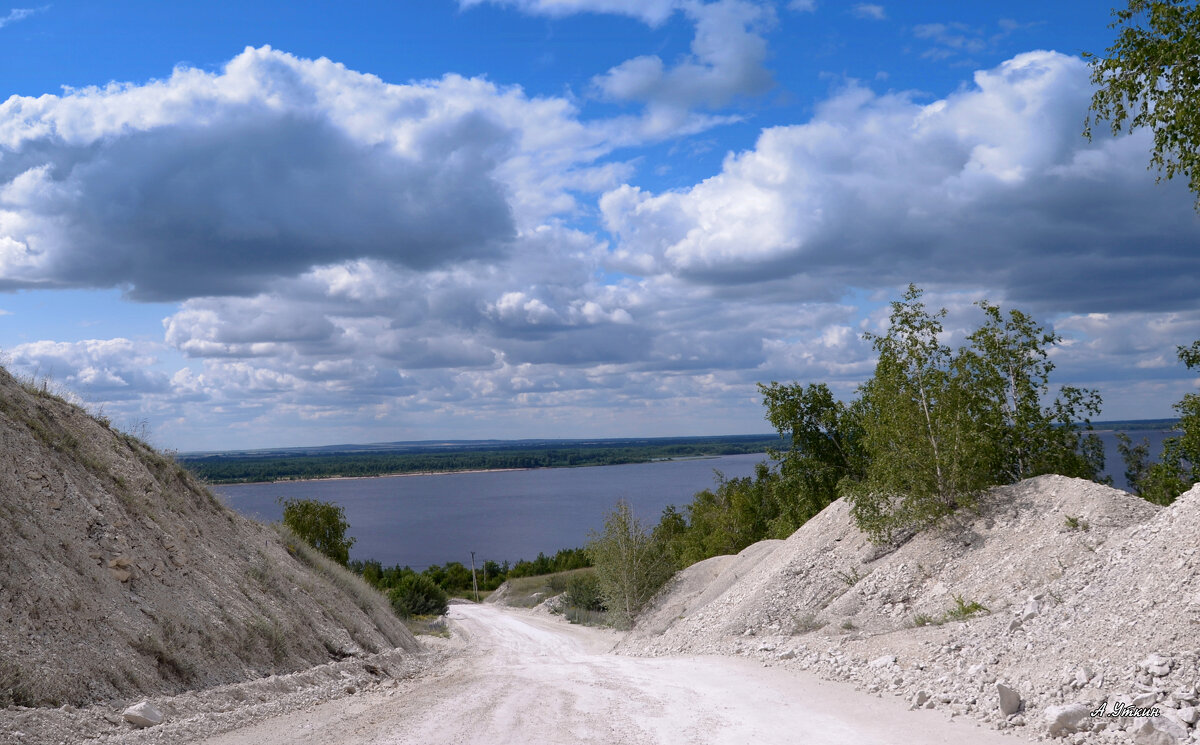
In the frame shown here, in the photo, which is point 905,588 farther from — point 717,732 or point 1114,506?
point 717,732

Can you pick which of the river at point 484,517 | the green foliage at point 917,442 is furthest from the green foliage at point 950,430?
the river at point 484,517

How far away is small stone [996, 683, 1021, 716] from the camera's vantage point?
9.35 metres

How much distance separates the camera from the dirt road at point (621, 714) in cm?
930

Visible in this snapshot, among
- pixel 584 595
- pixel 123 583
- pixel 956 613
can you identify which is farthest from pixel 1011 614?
pixel 584 595

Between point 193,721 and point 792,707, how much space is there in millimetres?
7843

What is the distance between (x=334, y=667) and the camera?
1372cm

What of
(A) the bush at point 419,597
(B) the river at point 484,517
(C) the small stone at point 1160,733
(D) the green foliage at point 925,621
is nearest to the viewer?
(C) the small stone at point 1160,733

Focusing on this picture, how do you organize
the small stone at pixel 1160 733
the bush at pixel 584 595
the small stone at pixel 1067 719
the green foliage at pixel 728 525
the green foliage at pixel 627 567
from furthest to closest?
the green foliage at pixel 728 525 < the bush at pixel 584 595 < the green foliage at pixel 627 567 < the small stone at pixel 1067 719 < the small stone at pixel 1160 733

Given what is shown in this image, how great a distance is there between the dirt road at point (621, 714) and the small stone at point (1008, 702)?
0.40 m

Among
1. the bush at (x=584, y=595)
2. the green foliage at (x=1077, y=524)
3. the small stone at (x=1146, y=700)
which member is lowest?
the bush at (x=584, y=595)

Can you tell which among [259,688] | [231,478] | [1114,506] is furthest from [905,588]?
[231,478]

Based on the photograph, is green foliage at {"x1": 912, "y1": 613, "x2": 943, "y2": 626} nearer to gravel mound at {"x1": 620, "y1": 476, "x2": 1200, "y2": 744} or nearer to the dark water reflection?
gravel mound at {"x1": 620, "y1": 476, "x2": 1200, "y2": 744}

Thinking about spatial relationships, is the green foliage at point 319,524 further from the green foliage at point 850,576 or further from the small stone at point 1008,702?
the small stone at point 1008,702

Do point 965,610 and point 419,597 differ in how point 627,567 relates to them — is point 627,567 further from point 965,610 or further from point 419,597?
point 965,610
